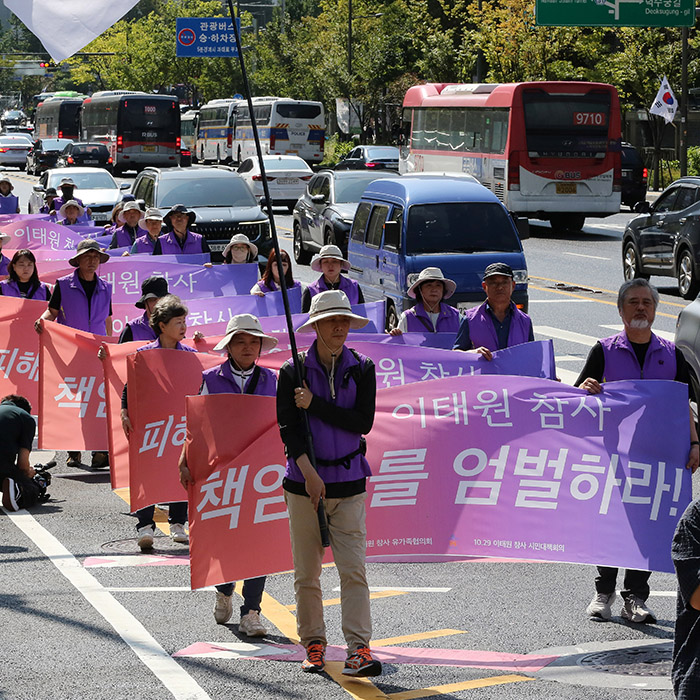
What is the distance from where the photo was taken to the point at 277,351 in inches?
417

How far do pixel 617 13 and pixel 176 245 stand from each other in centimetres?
2364

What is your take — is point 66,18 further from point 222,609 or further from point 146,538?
point 146,538

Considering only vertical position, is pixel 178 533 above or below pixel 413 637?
below

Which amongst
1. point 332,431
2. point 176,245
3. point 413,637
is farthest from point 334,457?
point 176,245

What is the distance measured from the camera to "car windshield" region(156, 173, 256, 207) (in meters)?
21.6

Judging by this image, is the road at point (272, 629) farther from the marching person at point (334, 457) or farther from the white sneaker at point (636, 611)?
the marching person at point (334, 457)

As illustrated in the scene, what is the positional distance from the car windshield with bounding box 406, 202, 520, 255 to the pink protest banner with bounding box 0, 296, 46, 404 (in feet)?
15.8

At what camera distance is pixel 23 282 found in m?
13.1

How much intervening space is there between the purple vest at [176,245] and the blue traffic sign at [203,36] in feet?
165

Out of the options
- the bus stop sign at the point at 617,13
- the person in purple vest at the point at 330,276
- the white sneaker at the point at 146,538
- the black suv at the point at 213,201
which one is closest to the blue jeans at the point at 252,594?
the white sneaker at the point at 146,538

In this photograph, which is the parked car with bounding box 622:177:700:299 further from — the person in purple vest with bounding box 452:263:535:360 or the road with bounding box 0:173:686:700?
the road with bounding box 0:173:686:700

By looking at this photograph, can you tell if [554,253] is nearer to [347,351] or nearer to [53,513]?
[53,513]

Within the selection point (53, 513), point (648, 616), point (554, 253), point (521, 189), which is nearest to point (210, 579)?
point (648, 616)

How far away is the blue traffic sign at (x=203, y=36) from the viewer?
2587 inches
